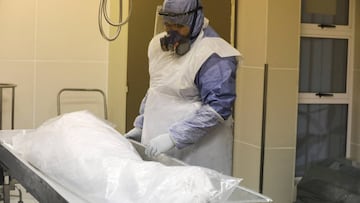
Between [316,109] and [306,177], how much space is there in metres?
0.58

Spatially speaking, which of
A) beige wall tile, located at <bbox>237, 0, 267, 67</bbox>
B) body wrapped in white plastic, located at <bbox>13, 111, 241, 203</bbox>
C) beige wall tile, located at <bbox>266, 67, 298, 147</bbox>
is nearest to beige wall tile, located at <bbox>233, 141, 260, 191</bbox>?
beige wall tile, located at <bbox>266, 67, 298, 147</bbox>

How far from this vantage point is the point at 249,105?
3611 mm

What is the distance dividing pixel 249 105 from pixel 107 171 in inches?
86.1

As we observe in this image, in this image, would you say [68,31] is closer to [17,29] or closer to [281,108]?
[17,29]

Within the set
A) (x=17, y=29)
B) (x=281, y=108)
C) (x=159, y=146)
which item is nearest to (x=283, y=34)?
(x=281, y=108)

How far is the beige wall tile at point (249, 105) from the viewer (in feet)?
11.6

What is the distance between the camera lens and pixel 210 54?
7.23 feet

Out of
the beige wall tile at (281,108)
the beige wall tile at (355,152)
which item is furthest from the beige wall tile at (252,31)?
the beige wall tile at (355,152)

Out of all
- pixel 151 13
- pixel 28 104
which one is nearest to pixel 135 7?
pixel 151 13

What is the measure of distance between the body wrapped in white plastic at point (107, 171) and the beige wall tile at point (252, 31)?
1743mm

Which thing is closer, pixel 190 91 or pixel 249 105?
pixel 190 91

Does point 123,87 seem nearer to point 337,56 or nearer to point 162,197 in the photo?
point 337,56

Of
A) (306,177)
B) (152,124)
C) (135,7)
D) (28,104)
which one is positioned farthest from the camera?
(135,7)

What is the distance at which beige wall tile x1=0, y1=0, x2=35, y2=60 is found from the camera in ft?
13.5
